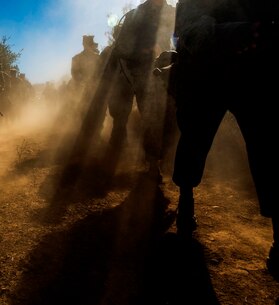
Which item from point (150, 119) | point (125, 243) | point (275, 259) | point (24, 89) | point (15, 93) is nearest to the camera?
point (275, 259)

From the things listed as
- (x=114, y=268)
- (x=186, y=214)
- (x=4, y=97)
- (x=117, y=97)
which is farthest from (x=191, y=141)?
(x=4, y=97)

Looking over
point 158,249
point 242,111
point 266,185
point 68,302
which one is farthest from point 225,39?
point 68,302

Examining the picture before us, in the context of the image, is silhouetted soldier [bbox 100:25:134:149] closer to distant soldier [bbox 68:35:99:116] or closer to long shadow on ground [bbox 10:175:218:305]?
long shadow on ground [bbox 10:175:218:305]

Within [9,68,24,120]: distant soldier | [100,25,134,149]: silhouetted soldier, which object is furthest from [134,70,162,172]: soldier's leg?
[9,68,24,120]: distant soldier

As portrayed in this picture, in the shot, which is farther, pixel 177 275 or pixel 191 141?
pixel 191 141

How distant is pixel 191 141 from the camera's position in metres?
2.69

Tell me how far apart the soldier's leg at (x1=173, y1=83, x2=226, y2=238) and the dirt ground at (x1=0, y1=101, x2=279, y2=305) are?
8.9 inches

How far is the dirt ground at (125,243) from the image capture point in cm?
217

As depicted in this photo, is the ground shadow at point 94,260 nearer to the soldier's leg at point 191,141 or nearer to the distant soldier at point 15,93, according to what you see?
the soldier's leg at point 191,141

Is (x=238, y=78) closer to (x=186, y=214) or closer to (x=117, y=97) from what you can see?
(x=186, y=214)

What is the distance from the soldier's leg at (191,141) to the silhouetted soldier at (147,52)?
217 cm

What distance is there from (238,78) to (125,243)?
150 cm

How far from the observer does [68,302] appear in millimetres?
2053

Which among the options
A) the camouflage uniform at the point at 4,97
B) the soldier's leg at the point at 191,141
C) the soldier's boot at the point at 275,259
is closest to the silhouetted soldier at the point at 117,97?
the soldier's leg at the point at 191,141
